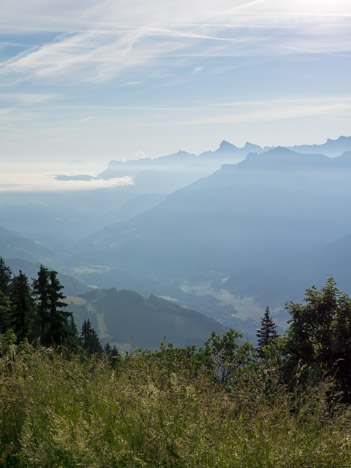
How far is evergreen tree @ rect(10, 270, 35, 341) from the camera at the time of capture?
3444 centimetres

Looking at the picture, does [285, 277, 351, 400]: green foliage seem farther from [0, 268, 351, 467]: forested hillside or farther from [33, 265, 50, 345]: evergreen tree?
[33, 265, 50, 345]: evergreen tree

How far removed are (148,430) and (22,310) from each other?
33297 millimetres

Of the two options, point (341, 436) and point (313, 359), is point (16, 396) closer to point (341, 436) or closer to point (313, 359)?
point (341, 436)

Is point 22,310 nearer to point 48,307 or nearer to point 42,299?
point 42,299

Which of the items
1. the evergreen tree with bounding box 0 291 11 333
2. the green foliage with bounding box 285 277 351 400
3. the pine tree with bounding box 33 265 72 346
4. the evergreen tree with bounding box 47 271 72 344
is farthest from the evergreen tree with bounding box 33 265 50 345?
the green foliage with bounding box 285 277 351 400

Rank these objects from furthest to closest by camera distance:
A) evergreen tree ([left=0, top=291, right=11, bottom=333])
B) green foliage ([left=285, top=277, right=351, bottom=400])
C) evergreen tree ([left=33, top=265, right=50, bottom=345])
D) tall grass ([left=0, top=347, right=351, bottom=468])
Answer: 1. evergreen tree ([left=33, top=265, right=50, bottom=345])
2. evergreen tree ([left=0, top=291, right=11, bottom=333])
3. green foliage ([left=285, top=277, right=351, bottom=400])
4. tall grass ([left=0, top=347, right=351, bottom=468])

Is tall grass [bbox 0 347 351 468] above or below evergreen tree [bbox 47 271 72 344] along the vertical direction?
above

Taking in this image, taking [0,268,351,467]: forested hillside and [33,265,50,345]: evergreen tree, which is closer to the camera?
[0,268,351,467]: forested hillside

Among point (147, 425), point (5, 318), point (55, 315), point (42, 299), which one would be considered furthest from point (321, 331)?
point (5, 318)

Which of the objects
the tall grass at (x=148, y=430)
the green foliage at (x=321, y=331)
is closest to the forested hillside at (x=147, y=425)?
the tall grass at (x=148, y=430)

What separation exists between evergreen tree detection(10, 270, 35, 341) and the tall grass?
30.2 m

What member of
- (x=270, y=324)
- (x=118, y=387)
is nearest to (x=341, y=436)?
(x=118, y=387)

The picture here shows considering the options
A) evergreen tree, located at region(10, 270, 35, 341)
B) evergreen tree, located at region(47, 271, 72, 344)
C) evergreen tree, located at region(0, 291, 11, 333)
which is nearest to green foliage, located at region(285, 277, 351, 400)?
evergreen tree, located at region(47, 271, 72, 344)

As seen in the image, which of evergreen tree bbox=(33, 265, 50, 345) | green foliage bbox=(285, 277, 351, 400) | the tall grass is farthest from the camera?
evergreen tree bbox=(33, 265, 50, 345)
